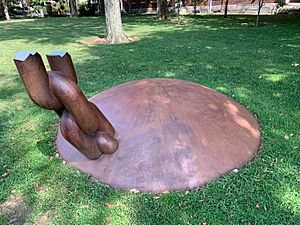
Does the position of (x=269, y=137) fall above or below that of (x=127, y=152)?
below

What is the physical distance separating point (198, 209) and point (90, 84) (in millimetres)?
4226

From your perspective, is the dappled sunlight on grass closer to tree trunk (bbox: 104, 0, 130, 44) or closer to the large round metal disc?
the large round metal disc

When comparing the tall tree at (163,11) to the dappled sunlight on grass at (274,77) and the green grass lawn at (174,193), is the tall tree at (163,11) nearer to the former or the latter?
the green grass lawn at (174,193)

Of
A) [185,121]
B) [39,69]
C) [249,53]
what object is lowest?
[249,53]

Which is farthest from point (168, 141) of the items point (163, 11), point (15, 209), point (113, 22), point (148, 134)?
point (163, 11)

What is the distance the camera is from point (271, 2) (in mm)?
24625

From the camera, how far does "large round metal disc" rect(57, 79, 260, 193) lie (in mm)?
2789

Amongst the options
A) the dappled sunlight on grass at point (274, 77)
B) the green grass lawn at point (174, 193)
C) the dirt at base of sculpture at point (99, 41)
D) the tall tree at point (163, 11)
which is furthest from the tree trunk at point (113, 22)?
the tall tree at point (163, 11)

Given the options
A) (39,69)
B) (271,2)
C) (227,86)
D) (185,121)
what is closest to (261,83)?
(227,86)

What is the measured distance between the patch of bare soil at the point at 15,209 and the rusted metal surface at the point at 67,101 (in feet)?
2.47

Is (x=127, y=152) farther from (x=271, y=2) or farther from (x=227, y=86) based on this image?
(x=271, y=2)

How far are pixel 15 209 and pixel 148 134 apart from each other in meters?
1.46

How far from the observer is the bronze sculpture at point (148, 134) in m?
2.53

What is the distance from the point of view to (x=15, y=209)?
2.73 meters
